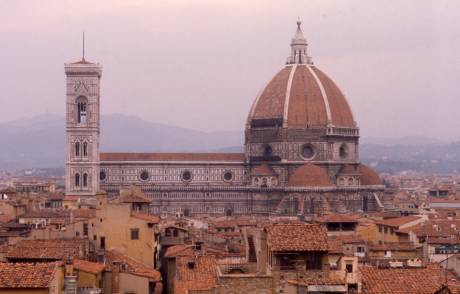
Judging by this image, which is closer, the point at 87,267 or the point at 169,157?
the point at 87,267

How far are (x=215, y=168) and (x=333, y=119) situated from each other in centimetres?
1354

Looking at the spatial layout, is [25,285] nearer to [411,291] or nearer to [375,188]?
[411,291]

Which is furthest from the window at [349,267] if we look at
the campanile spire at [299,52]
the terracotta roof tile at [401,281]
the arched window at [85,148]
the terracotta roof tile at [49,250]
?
the campanile spire at [299,52]

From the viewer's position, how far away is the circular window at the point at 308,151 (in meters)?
131

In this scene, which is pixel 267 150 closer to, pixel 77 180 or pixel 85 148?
pixel 85 148

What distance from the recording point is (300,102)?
132375 millimetres

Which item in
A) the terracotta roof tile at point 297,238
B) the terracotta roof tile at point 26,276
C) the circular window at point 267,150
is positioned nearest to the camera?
the terracotta roof tile at point 26,276

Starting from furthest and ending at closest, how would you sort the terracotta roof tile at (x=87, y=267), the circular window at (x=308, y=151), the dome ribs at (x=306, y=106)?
the dome ribs at (x=306, y=106)
the circular window at (x=308, y=151)
the terracotta roof tile at (x=87, y=267)

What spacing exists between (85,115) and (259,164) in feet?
62.1

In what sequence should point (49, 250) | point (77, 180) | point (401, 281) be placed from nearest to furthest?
point (401, 281), point (49, 250), point (77, 180)

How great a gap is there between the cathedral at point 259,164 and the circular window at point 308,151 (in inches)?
4.1

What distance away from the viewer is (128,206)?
143ft

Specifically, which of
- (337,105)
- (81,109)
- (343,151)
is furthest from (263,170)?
(81,109)

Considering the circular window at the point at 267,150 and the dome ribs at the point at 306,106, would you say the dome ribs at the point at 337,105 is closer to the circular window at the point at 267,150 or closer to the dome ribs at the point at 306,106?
the dome ribs at the point at 306,106
